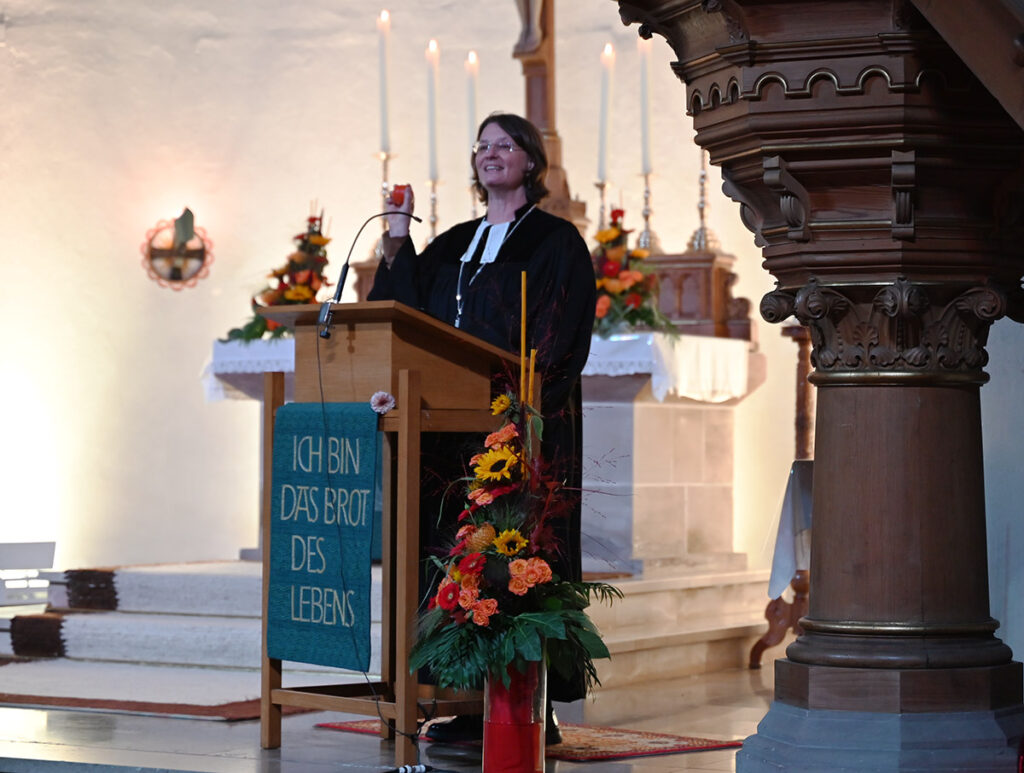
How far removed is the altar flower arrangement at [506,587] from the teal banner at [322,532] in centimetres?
33

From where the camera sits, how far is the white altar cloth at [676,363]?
23.8 feet

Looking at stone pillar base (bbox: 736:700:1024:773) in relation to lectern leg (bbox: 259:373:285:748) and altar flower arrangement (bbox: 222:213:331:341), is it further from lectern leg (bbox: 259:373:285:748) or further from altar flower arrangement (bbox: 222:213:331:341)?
altar flower arrangement (bbox: 222:213:331:341)

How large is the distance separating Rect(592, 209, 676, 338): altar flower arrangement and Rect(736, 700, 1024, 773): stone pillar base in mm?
3803

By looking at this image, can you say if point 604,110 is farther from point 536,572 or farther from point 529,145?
point 536,572

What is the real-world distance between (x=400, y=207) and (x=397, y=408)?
0.67 m

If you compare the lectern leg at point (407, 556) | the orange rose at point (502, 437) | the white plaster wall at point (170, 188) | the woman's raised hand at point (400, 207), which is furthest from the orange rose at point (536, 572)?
the white plaster wall at point (170, 188)

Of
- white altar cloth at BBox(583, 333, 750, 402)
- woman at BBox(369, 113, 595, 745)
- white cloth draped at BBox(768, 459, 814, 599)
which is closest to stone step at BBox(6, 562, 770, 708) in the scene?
white altar cloth at BBox(583, 333, 750, 402)

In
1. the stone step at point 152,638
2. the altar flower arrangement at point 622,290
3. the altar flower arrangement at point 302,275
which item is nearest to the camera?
the stone step at point 152,638

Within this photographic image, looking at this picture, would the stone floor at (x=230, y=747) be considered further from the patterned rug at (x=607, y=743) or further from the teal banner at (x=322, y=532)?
the teal banner at (x=322, y=532)

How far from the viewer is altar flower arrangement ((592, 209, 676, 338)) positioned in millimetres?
7367

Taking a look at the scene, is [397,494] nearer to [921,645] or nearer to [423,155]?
[921,645]

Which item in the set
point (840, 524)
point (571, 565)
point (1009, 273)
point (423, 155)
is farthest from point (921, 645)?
point (423, 155)

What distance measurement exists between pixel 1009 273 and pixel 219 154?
24.0ft

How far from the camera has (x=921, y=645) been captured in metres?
3.62
